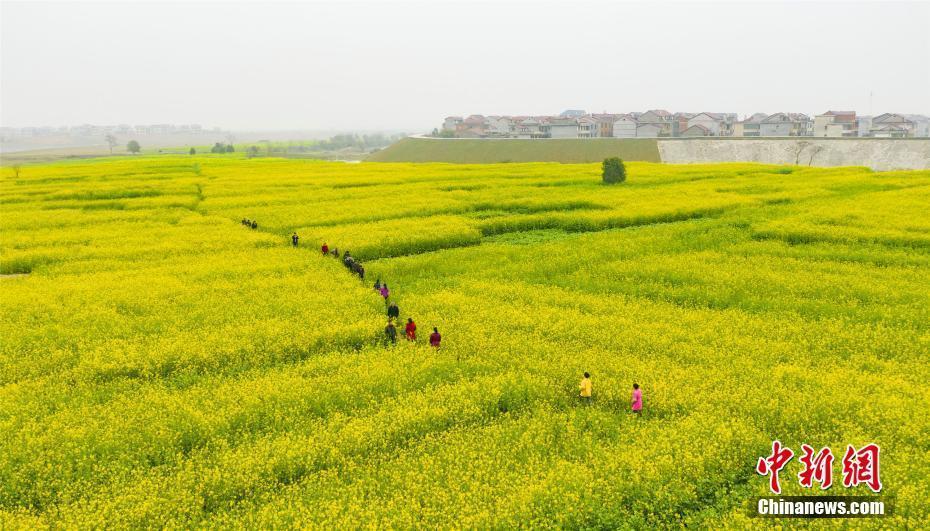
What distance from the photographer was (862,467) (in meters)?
10.4

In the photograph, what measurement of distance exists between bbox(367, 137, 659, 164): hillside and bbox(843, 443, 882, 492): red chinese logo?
10064 cm

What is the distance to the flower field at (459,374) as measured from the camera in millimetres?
10492

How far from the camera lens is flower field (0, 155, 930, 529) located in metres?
10.5

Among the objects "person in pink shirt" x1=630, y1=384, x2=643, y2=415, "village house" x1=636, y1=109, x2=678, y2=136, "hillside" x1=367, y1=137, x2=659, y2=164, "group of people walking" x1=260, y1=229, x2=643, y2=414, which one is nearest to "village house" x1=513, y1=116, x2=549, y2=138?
"village house" x1=636, y1=109, x2=678, y2=136

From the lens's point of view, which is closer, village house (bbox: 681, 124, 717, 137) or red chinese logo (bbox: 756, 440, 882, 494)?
red chinese logo (bbox: 756, 440, 882, 494)

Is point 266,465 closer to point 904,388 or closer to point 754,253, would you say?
point 904,388

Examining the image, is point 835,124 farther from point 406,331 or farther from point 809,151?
point 406,331

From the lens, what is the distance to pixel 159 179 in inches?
2511

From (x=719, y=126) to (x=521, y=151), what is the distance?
190 ft

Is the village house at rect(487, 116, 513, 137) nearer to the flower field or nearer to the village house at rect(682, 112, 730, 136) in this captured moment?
the village house at rect(682, 112, 730, 136)

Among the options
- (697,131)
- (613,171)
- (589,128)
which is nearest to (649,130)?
(697,131)

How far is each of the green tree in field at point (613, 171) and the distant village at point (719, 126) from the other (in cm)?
8466

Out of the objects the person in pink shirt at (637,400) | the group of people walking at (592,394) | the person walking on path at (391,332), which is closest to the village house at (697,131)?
the person walking on path at (391,332)

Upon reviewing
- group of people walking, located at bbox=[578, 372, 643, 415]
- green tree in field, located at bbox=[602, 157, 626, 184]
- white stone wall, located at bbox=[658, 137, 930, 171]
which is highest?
white stone wall, located at bbox=[658, 137, 930, 171]
